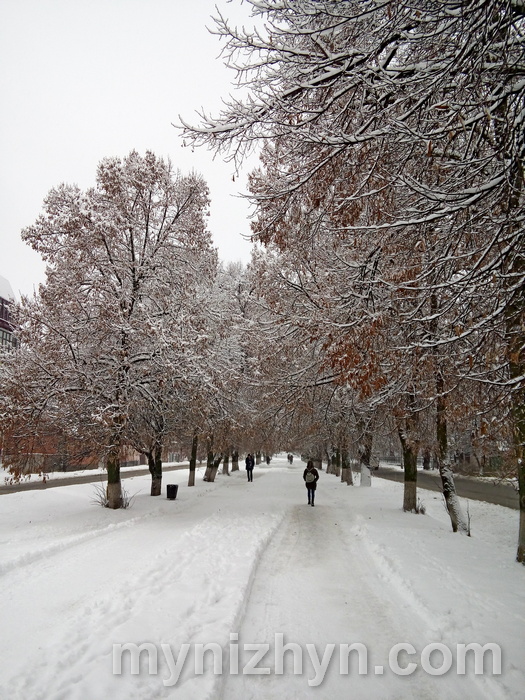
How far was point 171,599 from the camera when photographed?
5379 millimetres

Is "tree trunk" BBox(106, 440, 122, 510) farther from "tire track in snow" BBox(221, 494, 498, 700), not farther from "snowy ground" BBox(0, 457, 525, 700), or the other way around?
"tire track in snow" BBox(221, 494, 498, 700)

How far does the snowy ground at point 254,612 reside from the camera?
3738 mm

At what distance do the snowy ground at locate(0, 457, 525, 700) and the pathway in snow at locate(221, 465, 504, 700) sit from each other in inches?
0.7

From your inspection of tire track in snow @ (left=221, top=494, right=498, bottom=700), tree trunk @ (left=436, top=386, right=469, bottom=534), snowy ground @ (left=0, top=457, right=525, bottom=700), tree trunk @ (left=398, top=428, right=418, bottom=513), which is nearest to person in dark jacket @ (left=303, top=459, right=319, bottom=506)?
tree trunk @ (left=398, top=428, right=418, bottom=513)

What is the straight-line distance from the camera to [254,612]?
5.33 m

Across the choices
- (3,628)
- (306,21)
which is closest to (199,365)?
(3,628)

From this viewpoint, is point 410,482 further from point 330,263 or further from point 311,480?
point 330,263

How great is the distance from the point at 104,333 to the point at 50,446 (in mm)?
4186

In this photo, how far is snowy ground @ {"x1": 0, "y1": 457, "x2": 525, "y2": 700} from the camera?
3.74m

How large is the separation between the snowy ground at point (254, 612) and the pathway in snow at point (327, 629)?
2 cm

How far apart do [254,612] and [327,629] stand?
3.28ft

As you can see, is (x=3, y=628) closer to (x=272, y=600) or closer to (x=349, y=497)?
(x=272, y=600)

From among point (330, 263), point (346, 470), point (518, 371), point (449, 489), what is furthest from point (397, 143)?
point (346, 470)

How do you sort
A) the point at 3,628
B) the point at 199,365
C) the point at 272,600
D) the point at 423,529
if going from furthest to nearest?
the point at 199,365 → the point at 423,529 → the point at 272,600 → the point at 3,628
